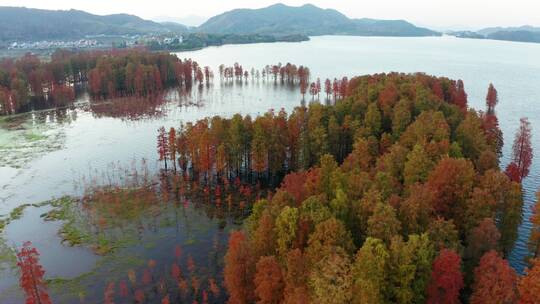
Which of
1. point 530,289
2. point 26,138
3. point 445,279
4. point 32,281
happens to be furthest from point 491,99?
point 26,138

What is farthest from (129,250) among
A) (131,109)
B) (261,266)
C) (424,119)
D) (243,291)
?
(131,109)

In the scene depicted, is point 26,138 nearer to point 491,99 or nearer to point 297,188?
point 297,188

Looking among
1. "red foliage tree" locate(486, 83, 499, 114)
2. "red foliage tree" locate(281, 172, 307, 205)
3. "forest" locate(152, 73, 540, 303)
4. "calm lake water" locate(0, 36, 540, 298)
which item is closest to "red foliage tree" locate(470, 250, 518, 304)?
"forest" locate(152, 73, 540, 303)

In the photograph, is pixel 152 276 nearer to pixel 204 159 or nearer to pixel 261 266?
pixel 261 266

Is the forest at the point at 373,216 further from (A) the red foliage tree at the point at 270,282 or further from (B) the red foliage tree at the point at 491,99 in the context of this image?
(B) the red foliage tree at the point at 491,99

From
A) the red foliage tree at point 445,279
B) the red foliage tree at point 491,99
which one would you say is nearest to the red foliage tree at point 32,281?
the red foliage tree at point 445,279

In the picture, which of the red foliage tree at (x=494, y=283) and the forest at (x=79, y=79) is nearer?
the red foliage tree at (x=494, y=283)
